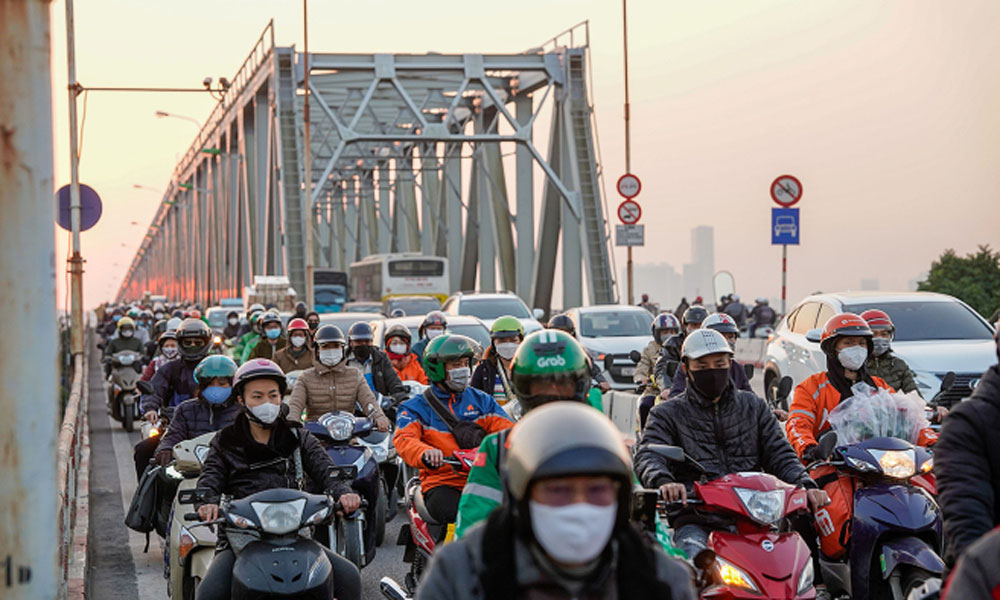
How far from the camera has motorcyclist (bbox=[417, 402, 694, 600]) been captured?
289cm

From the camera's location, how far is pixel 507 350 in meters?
9.73

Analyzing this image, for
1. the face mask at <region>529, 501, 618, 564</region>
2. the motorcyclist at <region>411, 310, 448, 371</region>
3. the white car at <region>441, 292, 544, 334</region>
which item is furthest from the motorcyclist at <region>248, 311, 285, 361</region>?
the face mask at <region>529, 501, 618, 564</region>

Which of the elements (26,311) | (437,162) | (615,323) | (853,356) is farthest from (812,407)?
(437,162)

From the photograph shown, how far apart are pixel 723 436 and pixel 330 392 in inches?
179

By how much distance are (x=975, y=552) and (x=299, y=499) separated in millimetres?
3354

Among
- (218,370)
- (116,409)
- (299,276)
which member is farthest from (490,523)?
(299,276)

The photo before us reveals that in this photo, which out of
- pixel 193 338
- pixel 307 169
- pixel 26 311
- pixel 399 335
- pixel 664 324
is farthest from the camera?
pixel 307 169

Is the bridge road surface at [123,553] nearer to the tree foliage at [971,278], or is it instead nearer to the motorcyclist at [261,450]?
the motorcyclist at [261,450]

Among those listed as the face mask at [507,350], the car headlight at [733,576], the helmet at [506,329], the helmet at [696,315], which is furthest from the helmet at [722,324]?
the car headlight at [733,576]

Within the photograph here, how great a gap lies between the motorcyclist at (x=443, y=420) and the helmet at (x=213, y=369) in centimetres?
209

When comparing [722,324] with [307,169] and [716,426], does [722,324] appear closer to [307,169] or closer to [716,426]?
[716,426]

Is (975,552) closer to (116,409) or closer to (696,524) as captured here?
(696,524)

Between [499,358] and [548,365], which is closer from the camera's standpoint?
[548,365]

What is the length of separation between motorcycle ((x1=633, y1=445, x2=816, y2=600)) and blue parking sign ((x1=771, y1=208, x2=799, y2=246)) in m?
14.8
